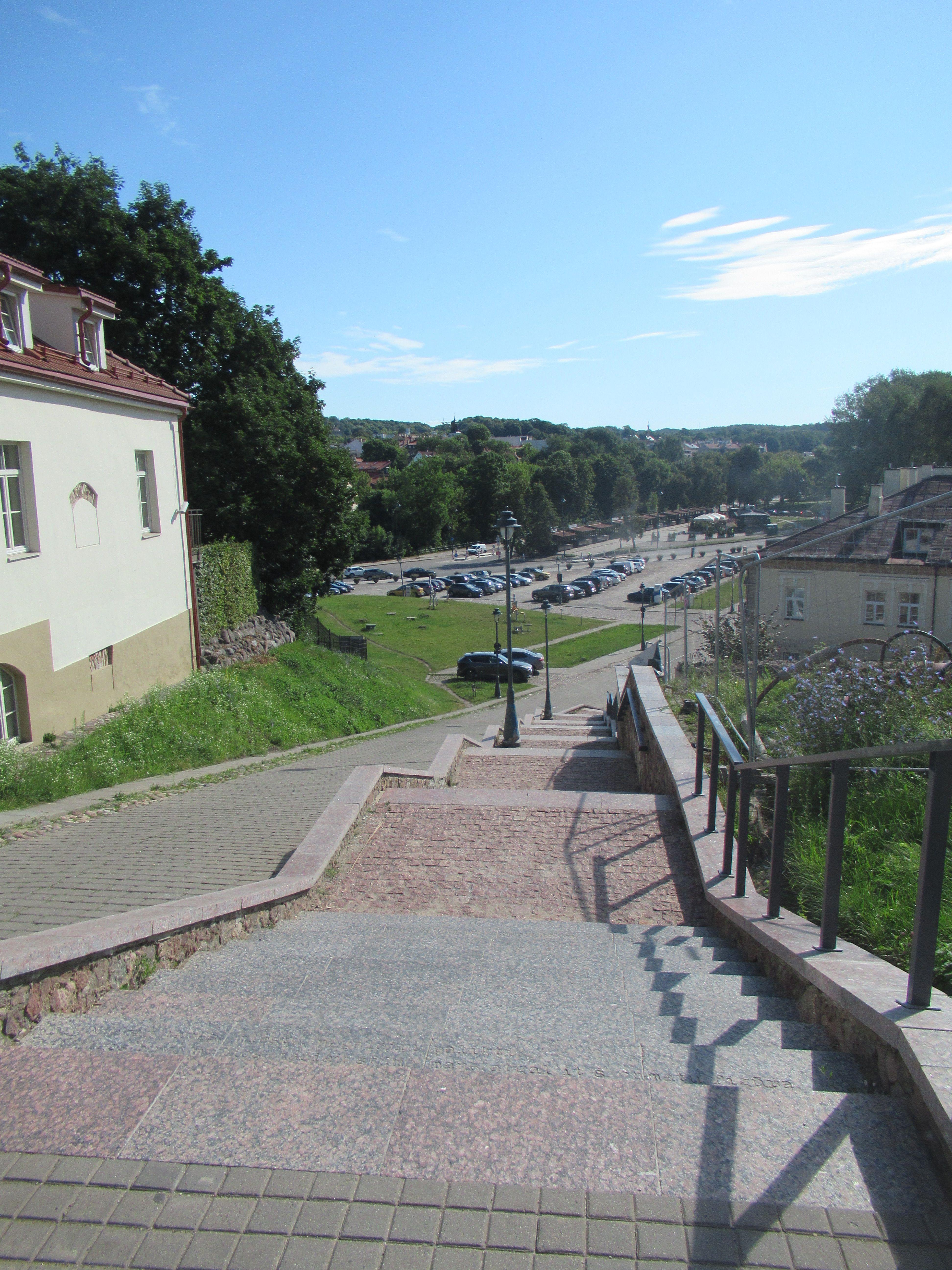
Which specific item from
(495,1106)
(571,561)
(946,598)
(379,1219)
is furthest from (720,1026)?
(571,561)

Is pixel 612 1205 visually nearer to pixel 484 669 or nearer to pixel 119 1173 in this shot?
pixel 119 1173

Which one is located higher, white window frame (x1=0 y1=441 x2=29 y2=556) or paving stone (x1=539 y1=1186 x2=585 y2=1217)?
white window frame (x1=0 y1=441 x2=29 y2=556)

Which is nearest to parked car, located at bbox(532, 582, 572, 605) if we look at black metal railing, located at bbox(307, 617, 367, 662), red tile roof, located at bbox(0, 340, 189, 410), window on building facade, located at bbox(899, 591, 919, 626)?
black metal railing, located at bbox(307, 617, 367, 662)

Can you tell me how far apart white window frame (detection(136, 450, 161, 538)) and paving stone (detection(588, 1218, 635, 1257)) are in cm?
1514

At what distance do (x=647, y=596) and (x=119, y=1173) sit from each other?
6156cm

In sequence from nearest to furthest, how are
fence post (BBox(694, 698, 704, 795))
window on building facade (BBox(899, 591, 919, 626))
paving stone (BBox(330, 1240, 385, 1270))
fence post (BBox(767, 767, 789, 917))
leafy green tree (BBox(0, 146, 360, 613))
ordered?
paving stone (BBox(330, 1240, 385, 1270)) → fence post (BBox(767, 767, 789, 917)) → fence post (BBox(694, 698, 704, 795)) → window on building facade (BBox(899, 591, 919, 626)) → leafy green tree (BBox(0, 146, 360, 613))

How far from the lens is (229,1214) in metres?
2.47

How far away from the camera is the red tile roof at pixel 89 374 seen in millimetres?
Result: 11461

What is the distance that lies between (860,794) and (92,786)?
9116 millimetres

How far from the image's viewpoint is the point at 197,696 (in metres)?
16.0

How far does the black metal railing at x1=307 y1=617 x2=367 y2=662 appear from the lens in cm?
2777

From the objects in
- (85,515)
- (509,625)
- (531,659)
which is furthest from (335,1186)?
(531,659)

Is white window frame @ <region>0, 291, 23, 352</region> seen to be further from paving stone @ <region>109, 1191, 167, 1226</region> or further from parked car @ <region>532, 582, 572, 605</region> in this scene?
parked car @ <region>532, 582, 572, 605</region>

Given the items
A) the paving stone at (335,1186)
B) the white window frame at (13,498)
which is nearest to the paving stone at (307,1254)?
the paving stone at (335,1186)
